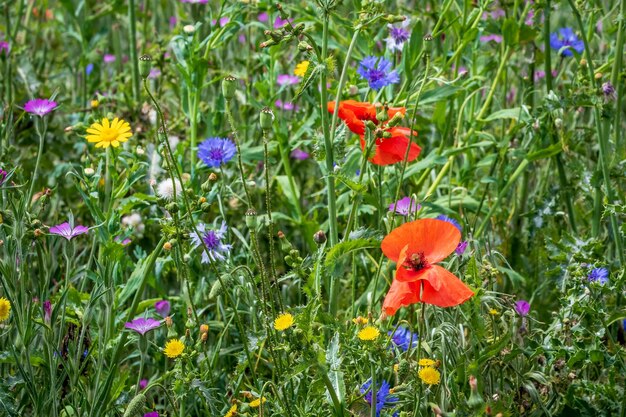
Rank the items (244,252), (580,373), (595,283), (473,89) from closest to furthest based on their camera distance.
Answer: (595,283) < (580,373) < (244,252) < (473,89)

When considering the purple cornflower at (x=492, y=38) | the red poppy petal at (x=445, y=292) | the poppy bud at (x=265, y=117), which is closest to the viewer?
the red poppy petal at (x=445, y=292)

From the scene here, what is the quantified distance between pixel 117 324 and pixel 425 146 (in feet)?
3.41

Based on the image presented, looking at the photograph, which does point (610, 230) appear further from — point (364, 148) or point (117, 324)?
point (117, 324)

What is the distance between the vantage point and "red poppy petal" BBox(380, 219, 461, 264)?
4.68 ft

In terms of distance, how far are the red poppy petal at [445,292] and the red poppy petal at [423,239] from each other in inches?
2.4

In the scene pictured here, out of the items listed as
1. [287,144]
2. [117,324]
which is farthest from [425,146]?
[117,324]

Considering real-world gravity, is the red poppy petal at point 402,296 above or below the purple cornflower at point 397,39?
below

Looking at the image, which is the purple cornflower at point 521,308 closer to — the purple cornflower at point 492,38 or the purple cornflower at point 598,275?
the purple cornflower at point 598,275

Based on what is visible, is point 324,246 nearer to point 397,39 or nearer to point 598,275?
point 598,275

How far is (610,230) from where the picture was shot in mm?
2166

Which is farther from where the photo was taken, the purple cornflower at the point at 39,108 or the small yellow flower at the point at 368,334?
the purple cornflower at the point at 39,108

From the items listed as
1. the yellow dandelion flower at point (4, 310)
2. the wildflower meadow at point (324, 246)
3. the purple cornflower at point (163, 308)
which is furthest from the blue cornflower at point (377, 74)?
the yellow dandelion flower at point (4, 310)

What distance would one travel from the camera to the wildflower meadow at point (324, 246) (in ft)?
4.90

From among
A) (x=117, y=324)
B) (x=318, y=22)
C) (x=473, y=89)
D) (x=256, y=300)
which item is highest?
(x=318, y=22)
